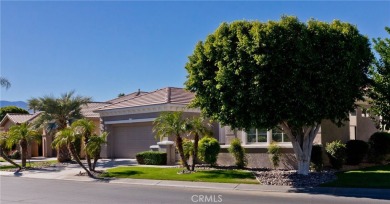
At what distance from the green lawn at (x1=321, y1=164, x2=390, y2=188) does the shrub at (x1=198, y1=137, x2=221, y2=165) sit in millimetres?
6257

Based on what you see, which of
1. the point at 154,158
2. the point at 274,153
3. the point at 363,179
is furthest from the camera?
the point at 154,158

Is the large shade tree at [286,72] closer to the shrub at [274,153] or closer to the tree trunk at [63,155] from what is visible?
the shrub at [274,153]

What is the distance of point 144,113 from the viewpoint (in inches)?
1095

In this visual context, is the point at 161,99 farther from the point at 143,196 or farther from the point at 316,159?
the point at 143,196

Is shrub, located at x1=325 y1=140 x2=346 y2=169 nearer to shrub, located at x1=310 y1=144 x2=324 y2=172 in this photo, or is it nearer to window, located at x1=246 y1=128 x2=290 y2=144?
shrub, located at x1=310 y1=144 x2=324 y2=172

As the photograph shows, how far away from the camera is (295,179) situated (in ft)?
55.1

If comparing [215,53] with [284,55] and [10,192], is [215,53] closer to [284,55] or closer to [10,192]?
[284,55]

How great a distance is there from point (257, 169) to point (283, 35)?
7939 mm

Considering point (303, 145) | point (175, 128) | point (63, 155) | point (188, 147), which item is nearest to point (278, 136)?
point (303, 145)

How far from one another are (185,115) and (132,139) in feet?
14.0

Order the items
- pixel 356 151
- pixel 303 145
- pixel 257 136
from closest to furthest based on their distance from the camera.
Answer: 1. pixel 303 145
2. pixel 356 151
3. pixel 257 136

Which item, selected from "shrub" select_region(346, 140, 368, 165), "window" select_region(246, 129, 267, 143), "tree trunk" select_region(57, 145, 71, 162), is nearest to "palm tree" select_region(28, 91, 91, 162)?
"tree trunk" select_region(57, 145, 71, 162)

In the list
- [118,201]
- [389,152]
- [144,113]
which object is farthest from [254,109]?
[144,113]

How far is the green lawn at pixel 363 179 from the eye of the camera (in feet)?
50.0
